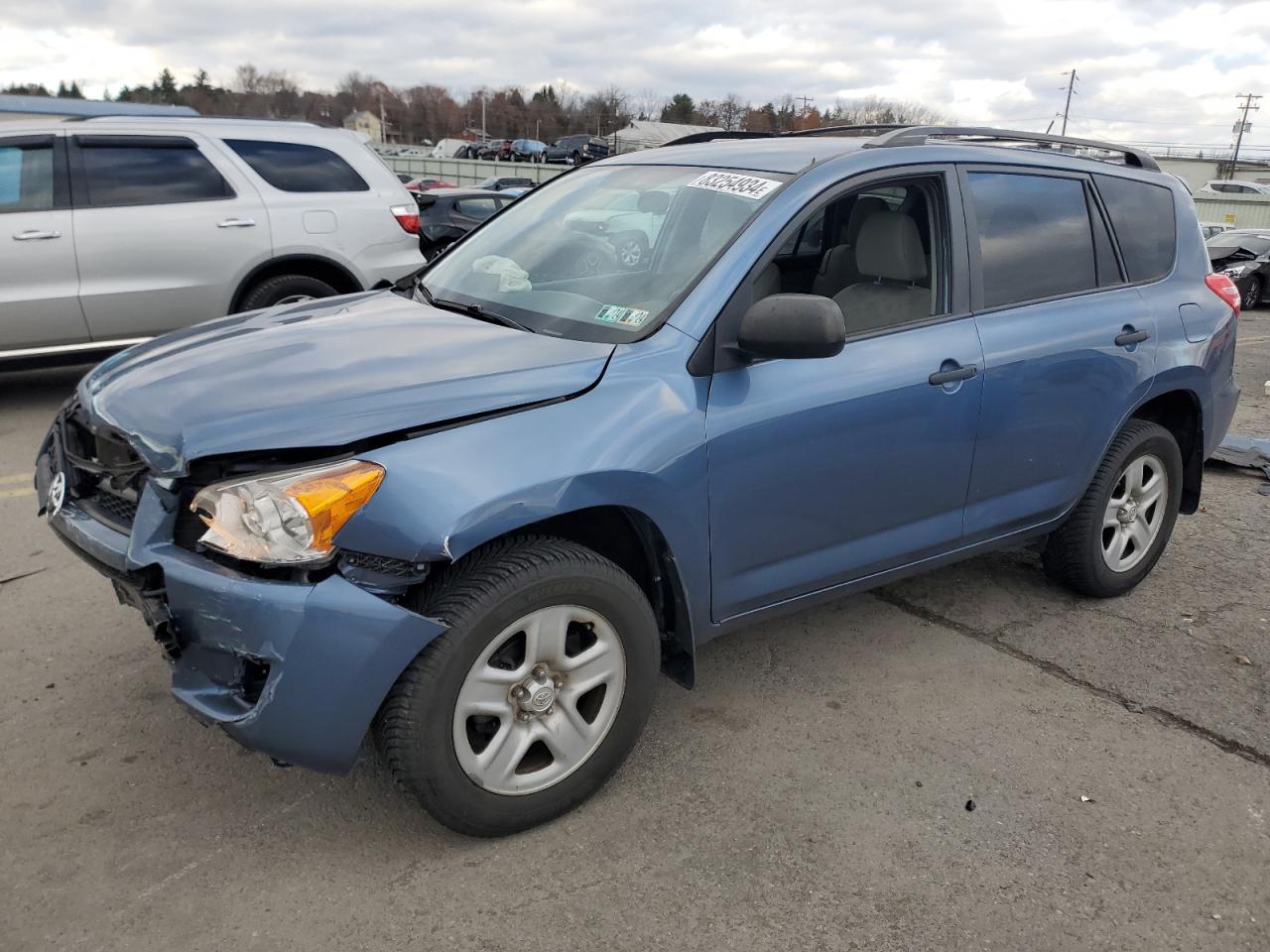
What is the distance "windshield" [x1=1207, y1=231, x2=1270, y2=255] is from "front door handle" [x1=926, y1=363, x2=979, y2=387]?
57.9 feet

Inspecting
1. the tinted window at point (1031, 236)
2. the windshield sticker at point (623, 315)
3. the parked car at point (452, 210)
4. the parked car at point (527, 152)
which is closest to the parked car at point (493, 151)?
the parked car at point (527, 152)

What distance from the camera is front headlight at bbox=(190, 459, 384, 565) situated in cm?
225

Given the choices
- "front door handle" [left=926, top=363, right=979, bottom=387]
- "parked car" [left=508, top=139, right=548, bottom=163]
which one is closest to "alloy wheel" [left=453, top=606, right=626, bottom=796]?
"front door handle" [left=926, top=363, right=979, bottom=387]

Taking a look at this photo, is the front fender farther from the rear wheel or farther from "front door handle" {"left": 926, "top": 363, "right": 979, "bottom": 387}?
the rear wheel

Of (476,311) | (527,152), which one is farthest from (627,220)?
(527,152)

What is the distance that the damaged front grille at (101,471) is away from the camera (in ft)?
8.50

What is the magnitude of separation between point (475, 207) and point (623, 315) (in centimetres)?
1249

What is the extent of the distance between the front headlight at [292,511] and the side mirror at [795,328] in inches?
42.5

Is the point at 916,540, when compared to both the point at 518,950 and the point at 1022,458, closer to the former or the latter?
the point at 1022,458

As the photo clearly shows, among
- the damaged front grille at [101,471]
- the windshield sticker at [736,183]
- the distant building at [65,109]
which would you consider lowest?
the damaged front grille at [101,471]

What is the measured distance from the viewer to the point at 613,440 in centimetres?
259

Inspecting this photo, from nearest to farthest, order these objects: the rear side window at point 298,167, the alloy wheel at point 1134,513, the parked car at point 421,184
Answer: the alloy wheel at point 1134,513 → the rear side window at point 298,167 → the parked car at point 421,184

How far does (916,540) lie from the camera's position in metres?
3.43

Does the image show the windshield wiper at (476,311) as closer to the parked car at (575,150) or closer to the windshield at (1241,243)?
the windshield at (1241,243)
